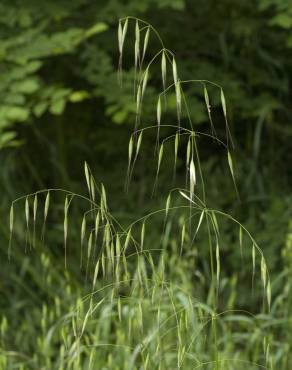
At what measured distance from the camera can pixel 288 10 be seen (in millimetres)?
3408

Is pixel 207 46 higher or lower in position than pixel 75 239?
higher

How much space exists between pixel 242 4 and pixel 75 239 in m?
1.52

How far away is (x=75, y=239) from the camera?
4.16 m

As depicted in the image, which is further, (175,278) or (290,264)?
(175,278)

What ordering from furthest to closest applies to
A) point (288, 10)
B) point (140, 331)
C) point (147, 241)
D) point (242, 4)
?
point (242, 4)
point (147, 241)
point (288, 10)
point (140, 331)

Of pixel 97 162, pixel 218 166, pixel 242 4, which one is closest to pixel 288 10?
pixel 242 4

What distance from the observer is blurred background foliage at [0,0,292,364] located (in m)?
3.41

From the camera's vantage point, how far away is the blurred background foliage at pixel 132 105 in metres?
3.41

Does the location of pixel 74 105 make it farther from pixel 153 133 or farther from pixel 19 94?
pixel 19 94

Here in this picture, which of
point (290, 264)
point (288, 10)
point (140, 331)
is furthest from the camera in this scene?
point (288, 10)

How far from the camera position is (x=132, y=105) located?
332 cm

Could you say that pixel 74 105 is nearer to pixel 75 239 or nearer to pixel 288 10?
pixel 75 239

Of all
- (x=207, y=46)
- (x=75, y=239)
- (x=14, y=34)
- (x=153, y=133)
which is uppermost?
(x=14, y=34)

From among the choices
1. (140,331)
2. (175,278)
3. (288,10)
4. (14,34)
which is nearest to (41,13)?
(14,34)
